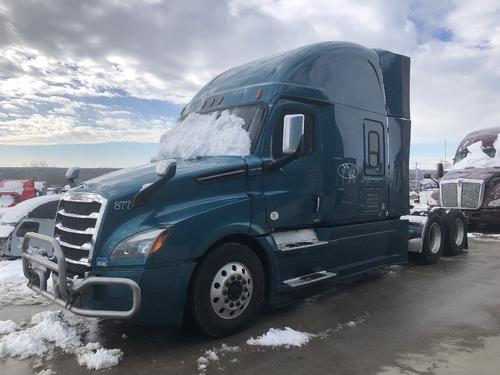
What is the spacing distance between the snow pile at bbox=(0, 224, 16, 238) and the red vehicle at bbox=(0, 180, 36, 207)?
3.65m

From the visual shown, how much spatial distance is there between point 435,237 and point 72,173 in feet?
22.8

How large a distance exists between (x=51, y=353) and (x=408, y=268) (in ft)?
20.6

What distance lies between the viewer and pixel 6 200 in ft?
36.6

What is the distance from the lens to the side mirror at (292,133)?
491cm

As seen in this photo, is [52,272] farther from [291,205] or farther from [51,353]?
[291,205]

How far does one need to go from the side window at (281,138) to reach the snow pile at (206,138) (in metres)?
0.32

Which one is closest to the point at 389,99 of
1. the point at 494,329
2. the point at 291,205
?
the point at 291,205

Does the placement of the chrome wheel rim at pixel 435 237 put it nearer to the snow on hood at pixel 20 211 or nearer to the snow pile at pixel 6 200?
the snow on hood at pixel 20 211

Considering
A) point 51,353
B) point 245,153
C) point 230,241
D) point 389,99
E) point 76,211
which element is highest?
point 389,99

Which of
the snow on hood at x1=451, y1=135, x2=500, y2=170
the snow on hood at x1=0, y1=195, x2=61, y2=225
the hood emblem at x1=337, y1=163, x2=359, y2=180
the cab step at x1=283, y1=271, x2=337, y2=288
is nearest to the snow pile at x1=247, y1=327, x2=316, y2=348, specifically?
the cab step at x1=283, y1=271, x2=337, y2=288

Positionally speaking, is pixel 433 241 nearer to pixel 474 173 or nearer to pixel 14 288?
pixel 474 173

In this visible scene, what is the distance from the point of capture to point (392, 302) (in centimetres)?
602

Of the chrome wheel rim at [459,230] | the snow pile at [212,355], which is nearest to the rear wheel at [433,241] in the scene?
the chrome wheel rim at [459,230]

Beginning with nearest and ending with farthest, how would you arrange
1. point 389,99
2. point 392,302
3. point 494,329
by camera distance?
1. point 494,329
2. point 392,302
3. point 389,99
